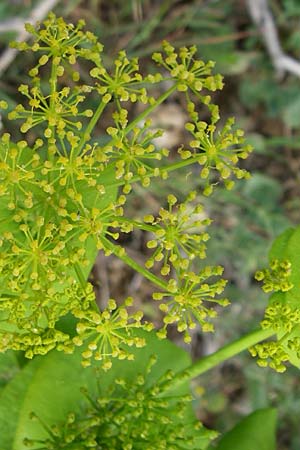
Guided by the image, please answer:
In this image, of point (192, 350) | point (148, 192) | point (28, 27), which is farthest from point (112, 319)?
point (192, 350)

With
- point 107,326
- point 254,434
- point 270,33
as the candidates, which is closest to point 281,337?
point 107,326

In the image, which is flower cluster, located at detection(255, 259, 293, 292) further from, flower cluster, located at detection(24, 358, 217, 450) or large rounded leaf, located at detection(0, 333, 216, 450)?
large rounded leaf, located at detection(0, 333, 216, 450)

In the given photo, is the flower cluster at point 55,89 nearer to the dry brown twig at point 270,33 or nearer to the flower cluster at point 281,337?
the flower cluster at point 281,337

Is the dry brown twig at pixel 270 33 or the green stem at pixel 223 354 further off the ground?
the dry brown twig at pixel 270 33

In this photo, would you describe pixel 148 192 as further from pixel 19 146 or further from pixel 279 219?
pixel 19 146

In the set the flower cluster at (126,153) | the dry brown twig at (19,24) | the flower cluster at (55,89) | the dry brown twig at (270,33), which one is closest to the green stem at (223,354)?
the flower cluster at (126,153)

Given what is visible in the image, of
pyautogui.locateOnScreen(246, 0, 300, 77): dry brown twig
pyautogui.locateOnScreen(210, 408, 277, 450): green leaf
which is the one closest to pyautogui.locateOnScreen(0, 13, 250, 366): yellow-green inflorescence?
pyautogui.locateOnScreen(210, 408, 277, 450): green leaf
